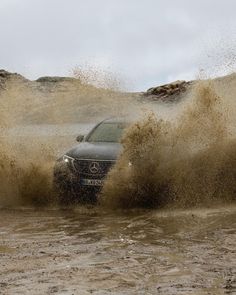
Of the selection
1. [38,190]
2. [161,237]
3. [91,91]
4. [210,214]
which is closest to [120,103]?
[91,91]

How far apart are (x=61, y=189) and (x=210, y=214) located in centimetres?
264

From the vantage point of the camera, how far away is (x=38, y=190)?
30.4ft

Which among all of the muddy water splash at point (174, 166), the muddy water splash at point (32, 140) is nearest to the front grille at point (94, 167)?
the muddy water splash at point (174, 166)

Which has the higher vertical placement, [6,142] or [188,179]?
[6,142]

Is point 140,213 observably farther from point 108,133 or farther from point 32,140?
point 32,140

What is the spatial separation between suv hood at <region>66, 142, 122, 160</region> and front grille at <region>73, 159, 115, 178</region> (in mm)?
80

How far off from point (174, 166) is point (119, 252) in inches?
136

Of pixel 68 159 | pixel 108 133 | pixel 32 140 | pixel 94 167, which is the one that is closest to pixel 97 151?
pixel 94 167

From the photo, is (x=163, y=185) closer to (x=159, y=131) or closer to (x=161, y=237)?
(x=159, y=131)

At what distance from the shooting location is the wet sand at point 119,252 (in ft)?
13.5

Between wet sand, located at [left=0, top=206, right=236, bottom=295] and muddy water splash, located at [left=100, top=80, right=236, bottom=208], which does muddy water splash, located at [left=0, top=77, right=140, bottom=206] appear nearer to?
wet sand, located at [left=0, top=206, right=236, bottom=295]

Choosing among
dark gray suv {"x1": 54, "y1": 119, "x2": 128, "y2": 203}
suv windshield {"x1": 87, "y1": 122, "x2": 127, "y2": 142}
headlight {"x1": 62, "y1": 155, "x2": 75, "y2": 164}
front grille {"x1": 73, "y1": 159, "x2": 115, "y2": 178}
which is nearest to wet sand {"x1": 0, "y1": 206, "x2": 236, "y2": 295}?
dark gray suv {"x1": 54, "y1": 119, "x2": 128, "y2": 203}

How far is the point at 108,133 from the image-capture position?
384 inches

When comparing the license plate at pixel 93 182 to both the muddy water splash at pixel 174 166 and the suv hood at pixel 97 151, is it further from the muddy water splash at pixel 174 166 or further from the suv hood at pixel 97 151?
the suv hood at pixel 97 151
